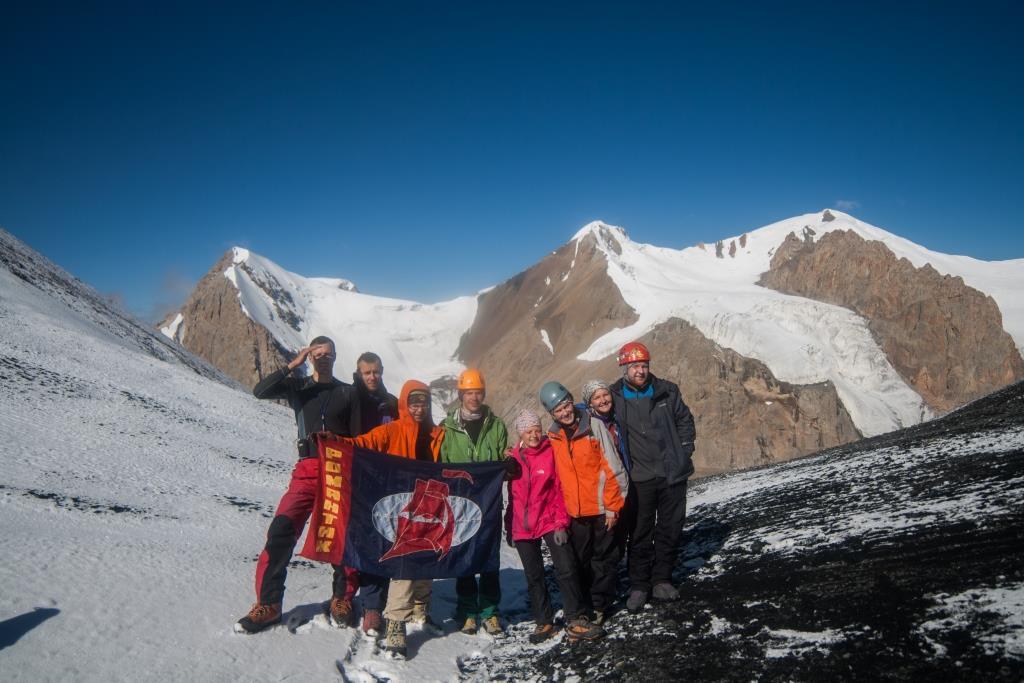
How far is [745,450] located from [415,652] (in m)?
44.9

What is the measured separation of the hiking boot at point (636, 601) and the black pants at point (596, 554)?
17cm

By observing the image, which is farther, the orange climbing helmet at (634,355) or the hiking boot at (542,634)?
the orange climbing helmet at (634,355)

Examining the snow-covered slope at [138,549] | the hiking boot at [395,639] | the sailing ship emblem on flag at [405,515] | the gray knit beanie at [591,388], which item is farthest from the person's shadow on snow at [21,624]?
the gray knit beanie at [591,388]

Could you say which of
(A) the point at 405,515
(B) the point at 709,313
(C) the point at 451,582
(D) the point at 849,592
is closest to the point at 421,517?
(A) the point at 405,515

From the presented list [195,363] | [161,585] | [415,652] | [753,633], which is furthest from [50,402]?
[195,363]

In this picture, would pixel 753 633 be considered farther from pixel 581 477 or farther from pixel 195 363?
pixel 195 363

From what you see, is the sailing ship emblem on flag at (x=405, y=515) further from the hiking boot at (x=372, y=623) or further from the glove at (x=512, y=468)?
the hiking boot at (x=372, y=623)

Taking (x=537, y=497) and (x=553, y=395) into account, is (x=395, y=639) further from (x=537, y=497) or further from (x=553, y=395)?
(x=553, y=395)

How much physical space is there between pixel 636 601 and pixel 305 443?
9.66ft

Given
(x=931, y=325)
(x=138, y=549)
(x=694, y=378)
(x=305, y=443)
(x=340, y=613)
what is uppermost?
(x=931, y=325)

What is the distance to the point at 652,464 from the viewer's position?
5.18 m

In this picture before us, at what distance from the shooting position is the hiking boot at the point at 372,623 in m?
4.91

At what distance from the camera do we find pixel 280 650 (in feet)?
14.5

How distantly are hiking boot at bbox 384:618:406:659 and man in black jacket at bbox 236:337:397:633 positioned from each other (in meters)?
0.46
